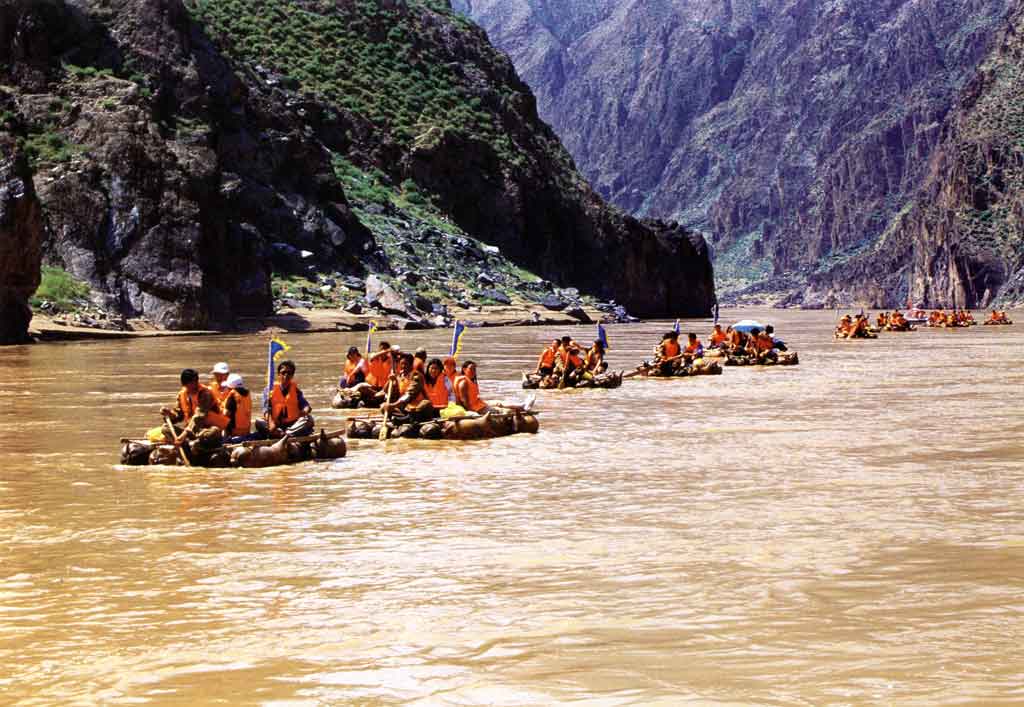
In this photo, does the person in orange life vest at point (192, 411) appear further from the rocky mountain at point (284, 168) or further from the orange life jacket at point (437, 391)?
the rocky mountain at point (284, 168)

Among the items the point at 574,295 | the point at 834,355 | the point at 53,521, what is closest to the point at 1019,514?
the point at 53,521

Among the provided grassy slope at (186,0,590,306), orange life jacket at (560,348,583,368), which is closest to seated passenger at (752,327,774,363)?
orange life jacket at (560,348,583,368)

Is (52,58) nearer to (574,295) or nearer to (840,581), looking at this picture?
(574,295)

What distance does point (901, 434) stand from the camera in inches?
912

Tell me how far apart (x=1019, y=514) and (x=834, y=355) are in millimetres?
40377

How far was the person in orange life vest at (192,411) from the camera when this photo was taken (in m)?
19.1

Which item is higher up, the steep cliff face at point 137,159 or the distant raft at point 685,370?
the steep cliff face at point 137,159

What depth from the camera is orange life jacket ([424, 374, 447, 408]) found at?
2336cm

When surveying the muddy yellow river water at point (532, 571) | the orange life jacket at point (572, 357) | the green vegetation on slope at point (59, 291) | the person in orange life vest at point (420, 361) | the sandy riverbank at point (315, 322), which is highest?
the green vegetation on slope at point (59, 291)

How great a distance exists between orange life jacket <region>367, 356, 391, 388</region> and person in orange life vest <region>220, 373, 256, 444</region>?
8.57 metres

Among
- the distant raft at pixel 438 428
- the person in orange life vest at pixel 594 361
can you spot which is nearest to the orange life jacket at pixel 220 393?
the distant raft at pixel 438 428

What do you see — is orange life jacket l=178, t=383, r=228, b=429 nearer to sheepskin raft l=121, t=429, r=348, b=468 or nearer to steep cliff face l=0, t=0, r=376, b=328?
sheepskin raft l=121, t=429, r=348, b=468

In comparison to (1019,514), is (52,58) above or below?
above

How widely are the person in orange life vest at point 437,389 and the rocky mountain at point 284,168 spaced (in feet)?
118
